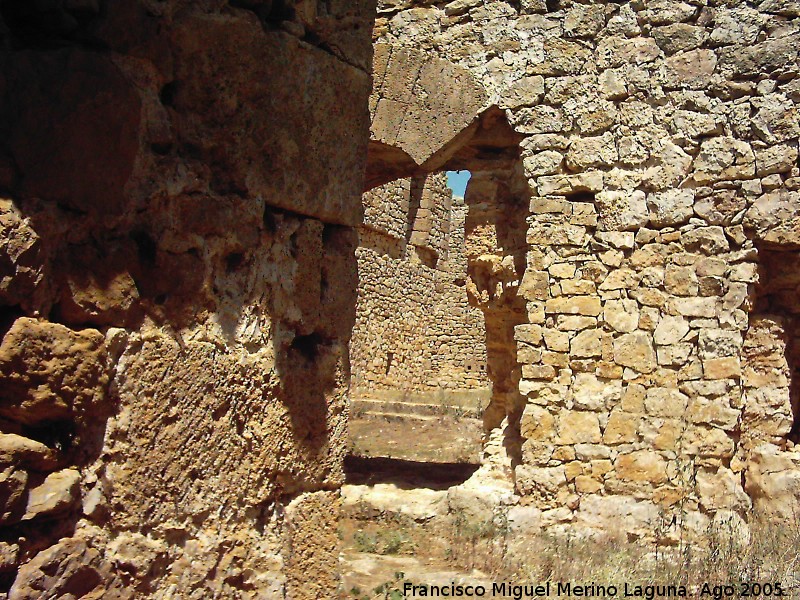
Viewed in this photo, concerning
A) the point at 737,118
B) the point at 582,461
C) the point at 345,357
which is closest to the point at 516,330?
the point at 582,461

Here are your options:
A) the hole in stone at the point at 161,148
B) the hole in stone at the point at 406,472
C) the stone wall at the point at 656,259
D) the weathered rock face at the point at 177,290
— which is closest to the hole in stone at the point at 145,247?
the weathered rock face at the point at 177,290

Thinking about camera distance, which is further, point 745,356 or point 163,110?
point 745,356

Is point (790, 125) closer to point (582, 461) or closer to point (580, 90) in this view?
A: point (580, 90)

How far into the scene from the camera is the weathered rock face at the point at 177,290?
1.70 m

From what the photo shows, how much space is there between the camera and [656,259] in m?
5.05

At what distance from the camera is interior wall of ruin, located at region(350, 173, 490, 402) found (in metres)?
14.8

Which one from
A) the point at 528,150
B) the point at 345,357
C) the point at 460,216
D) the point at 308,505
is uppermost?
the point at 460,216

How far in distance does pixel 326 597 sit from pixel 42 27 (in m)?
1.86

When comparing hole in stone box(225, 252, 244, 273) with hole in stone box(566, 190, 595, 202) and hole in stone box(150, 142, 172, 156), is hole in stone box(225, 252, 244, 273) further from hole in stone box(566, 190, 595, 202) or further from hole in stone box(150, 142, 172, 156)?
hole in stone box(566, 190, 595, 202)

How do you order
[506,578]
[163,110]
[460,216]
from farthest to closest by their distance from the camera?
[460,216], [506,578], [163,110]

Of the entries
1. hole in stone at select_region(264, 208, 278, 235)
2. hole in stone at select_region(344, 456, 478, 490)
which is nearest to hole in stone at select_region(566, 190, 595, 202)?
hole in stone at select_region(344, 456, 478, 490)

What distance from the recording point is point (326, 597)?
252 centimetres

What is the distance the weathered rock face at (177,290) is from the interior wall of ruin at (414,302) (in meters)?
11.5

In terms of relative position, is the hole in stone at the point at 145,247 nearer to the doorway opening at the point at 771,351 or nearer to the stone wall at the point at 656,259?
the stone wall at the point at 656,259
